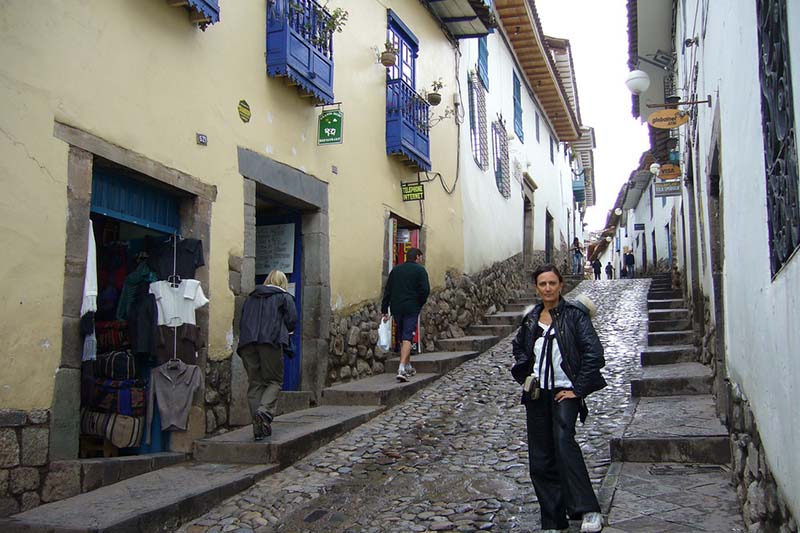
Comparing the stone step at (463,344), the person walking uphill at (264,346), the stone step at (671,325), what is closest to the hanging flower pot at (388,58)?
the stone step at (463,344)

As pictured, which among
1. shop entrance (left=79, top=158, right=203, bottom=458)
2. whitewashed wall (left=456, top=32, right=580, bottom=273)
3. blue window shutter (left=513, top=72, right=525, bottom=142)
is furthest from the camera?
blue window shutter (left=513, top=72, right=525, bottom=142)

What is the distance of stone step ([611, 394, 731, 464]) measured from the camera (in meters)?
4.69

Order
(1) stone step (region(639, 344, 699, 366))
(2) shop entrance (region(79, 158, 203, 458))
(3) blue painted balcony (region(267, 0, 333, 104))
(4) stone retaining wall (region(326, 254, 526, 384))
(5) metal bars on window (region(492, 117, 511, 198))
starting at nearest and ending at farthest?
(2) shop entrance (region(79, 158, 203, 458)), (3) blue painted balcony (region(267, 0, 333, 104)), (1) stone step (region(639, 344, 699, 366)), (4) stone retaining wall (region(326, 254, 526, 384)), (5) metal bars on window (region(492, 117, 511, 198))

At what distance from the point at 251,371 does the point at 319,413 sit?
145 cm

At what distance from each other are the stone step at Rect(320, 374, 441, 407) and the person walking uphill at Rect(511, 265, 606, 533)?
11.8 ft

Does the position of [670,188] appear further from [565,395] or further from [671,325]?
[565,395]

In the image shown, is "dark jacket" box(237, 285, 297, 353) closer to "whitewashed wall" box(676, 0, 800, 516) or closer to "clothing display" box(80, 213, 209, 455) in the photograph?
"clothing display" box(80, 213, 209, 455)

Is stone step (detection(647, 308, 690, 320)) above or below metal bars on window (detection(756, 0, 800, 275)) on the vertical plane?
below

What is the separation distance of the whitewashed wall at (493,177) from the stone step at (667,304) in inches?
125

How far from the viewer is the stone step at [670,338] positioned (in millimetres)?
8688

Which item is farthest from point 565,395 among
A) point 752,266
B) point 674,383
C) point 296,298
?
point 296,298

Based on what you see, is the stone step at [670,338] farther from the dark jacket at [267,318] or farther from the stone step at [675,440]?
the dark jacket at [267,318]

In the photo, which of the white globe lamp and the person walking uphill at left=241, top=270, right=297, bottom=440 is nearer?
the person walking uphill at left=241, top=270, right=297, bottom=440

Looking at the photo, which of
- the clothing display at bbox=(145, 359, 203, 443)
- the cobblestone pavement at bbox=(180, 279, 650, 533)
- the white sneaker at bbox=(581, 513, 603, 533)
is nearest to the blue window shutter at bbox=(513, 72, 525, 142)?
the cobblestone pavement at bbox=(180, 279, 650, 533)
